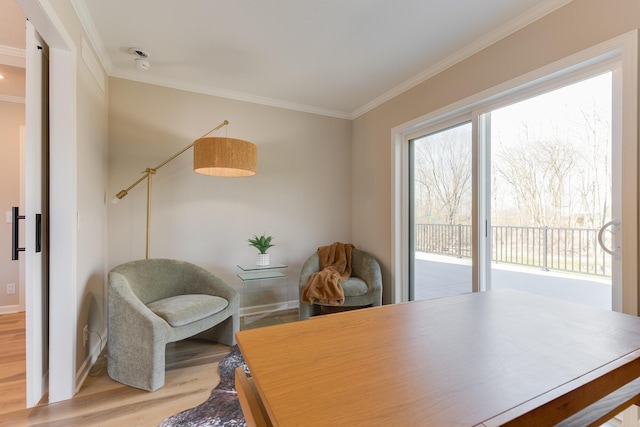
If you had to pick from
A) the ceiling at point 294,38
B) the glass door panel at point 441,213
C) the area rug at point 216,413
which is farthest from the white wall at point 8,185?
the glass door panel at point 441,213

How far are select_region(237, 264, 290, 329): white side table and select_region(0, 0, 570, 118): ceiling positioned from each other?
1.97m

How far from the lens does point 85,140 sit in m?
2.00

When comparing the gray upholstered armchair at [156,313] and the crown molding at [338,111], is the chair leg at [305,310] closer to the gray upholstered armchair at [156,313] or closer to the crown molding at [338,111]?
the gray upholstered armchair at [156,313]

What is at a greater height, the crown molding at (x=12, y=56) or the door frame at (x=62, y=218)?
the crown molding at (x=12, y=56)

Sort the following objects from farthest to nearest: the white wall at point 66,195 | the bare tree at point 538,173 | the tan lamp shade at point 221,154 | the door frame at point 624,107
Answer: the tan lamp shade at point 221,154
the bare tree at point 538,173
the white wall at point 66,195
the door frame at point 624,107

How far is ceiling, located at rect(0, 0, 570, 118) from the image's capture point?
72.4 inches

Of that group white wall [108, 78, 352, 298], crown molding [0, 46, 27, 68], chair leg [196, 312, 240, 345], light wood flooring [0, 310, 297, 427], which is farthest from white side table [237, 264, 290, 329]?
crown molding [0, 46, 27, 68]

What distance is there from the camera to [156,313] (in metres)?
2.02

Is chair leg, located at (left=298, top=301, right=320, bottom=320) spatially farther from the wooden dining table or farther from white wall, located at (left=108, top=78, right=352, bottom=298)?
the wooden dining table

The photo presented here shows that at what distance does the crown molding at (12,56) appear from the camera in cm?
229

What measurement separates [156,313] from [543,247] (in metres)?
2.80

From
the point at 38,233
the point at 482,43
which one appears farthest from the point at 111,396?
the point at 482,43

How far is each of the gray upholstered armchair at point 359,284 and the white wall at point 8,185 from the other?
3163 mm

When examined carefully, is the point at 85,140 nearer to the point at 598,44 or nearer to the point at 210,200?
the point at 210,200
